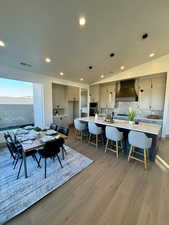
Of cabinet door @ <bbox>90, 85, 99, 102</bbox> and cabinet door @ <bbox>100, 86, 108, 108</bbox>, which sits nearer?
cabinet door @ <bbox>100, 86, 108, 108</bbox>

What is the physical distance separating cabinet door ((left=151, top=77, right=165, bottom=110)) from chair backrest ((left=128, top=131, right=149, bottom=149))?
3.68 meters

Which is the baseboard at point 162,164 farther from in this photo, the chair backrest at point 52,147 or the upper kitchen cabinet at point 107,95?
the upper kitchen cabinet at point 107,95

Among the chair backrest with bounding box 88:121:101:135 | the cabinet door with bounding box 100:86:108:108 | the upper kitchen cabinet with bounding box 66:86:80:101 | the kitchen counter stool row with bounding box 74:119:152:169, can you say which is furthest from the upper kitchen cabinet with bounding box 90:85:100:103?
the chair backrest with bounding box 88:121:101:135

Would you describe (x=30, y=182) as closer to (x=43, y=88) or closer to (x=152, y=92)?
(x=43, y=88)

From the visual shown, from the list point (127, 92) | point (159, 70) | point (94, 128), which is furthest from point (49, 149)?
point (127, 92)

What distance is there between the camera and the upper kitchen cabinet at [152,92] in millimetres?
4793

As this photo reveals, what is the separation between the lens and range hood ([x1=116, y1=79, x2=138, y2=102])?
18.7ft

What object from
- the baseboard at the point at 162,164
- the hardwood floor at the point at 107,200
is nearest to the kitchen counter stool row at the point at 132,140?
the baseboard at the point at 162,164

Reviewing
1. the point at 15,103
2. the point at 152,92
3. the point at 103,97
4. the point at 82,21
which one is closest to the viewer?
the point at 82,21

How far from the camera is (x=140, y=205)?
1.45 m

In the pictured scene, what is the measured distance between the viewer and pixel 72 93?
21.0 feet

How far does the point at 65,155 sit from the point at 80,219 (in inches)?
64.6

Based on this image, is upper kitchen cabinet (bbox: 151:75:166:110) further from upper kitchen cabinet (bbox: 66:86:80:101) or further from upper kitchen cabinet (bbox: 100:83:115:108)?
upper kitchen cabinet (bbox: 66:86:80:101)

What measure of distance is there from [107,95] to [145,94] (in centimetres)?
228
